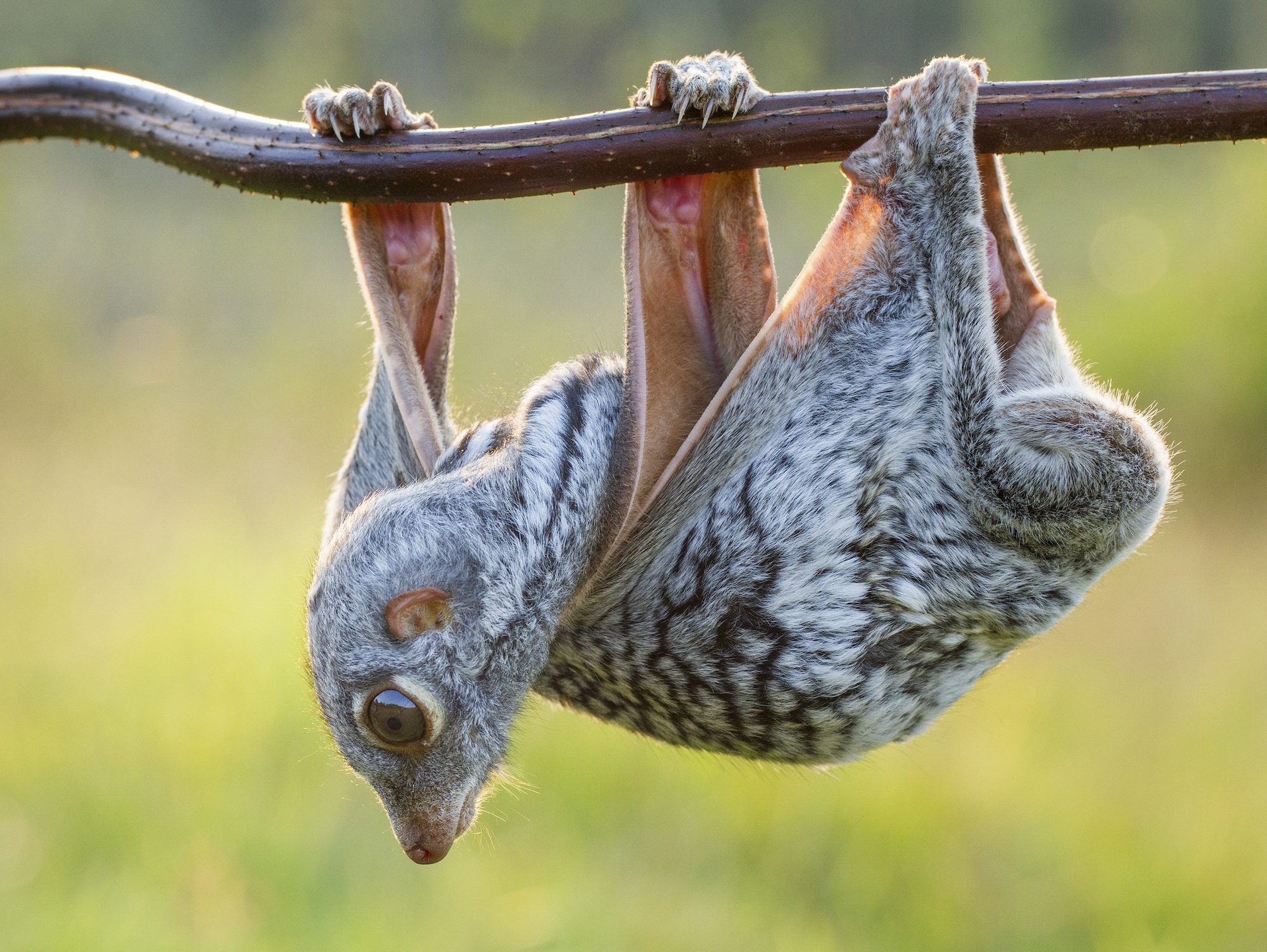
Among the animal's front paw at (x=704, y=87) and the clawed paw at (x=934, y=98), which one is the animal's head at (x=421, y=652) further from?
the clawed paw at (x=934, y=98)

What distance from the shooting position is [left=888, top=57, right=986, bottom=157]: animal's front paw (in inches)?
98.7

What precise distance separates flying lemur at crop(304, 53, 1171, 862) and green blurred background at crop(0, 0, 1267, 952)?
0.35 metres

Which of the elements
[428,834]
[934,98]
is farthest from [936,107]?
[428,834]

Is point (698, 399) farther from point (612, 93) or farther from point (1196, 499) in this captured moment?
point (612, 93)

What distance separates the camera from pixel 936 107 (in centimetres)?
252

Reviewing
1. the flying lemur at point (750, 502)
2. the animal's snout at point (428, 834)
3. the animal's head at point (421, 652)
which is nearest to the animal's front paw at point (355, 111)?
the flying lemur at point (750, 502)

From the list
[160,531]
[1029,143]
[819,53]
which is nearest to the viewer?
[1029,143]

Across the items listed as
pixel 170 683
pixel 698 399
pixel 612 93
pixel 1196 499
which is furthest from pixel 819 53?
pixel 698 399

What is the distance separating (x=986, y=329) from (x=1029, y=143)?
375 mm

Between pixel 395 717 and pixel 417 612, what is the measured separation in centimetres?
21

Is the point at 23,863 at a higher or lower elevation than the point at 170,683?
lower

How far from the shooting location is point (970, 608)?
2691 mm

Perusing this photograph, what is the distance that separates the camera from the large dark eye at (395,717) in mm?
2504

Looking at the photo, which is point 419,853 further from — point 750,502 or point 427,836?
point 750,502
